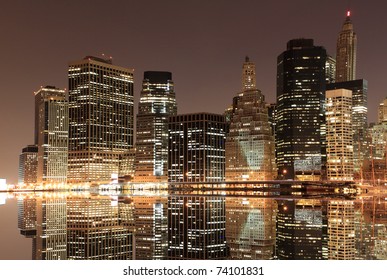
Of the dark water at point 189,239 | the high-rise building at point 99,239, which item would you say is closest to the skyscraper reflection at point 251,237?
the dark water at point 189,239

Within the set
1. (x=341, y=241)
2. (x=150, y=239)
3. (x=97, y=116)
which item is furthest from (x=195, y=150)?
(x=341, y=241)

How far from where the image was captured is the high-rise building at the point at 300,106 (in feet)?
325

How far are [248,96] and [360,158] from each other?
2580 centimetres

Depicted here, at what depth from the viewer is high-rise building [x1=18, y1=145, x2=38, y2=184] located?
280 ft

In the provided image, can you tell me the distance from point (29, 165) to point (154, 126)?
2815 centimetres

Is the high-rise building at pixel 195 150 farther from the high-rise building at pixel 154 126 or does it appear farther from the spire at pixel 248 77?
the spire at pixel 248 77

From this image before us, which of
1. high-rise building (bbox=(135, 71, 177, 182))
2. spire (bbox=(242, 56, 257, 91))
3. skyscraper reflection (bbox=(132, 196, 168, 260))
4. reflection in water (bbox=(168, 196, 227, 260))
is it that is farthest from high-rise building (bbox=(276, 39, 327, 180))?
skyscraper reflection (bbox=(132, 196, 168, 260))

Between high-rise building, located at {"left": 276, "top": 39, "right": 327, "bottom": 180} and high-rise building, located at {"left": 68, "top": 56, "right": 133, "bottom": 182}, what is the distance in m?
31.8

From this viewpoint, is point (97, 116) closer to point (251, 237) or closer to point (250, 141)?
point (250, 141)

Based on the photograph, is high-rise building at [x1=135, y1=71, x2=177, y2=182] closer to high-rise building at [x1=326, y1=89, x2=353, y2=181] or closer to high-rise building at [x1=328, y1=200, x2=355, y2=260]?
Result: high-rise building at [x1=326, y1=89, x2=353, y2=181]

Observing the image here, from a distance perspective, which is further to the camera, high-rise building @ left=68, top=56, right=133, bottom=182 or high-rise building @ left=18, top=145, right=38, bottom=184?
high-rise building @ left=68, top=56, right=133, bottom=182

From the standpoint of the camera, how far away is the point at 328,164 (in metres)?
95.6

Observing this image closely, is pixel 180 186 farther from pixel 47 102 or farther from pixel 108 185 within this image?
pixel 47 102

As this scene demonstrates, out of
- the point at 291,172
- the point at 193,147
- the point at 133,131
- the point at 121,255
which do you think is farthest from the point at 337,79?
the point at 121,255
